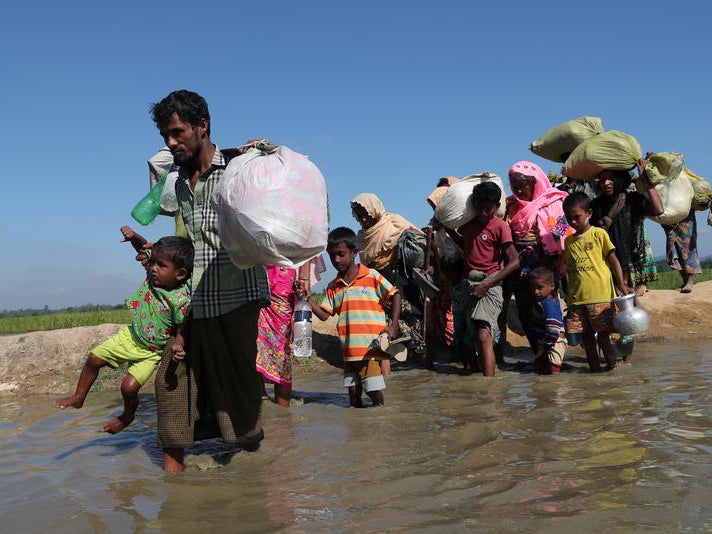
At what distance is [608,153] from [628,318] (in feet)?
4.70

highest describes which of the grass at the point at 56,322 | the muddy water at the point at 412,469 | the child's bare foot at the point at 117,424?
the grass at the point at 56,322

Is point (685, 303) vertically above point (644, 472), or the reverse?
point (685, 303)

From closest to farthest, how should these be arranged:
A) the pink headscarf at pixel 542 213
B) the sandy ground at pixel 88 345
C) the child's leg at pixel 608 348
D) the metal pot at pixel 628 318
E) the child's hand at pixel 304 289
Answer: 1. the child's hand at pixel 304 289
2. the metal pot at pixel 628 318
3. the child's leg at pixel 608 348
4. the pink headscarf at pixel 542 213
5. the sandy ground at pixel 88 345

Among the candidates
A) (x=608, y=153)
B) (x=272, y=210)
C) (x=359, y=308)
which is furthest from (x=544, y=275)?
(x=272, y=210)

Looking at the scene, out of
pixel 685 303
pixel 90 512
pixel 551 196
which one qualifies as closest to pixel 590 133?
pixel 551 196

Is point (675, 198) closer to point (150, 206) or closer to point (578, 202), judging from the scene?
point (578, 202)

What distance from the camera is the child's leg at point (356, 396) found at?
505cm

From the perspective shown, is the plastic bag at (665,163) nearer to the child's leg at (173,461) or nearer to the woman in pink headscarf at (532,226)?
the woman in pink headscarf at (532,226)

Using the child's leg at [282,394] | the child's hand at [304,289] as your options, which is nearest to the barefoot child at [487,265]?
the child's hand at [304,289]

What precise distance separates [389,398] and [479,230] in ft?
5.44

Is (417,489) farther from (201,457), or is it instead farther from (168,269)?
(168,269)

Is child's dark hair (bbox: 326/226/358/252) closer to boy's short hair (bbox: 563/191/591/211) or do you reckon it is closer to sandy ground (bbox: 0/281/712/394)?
boy's short hair (bbox: 563/191/591/211)

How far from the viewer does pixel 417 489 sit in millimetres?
2881

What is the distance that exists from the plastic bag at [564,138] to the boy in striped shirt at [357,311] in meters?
2.88
